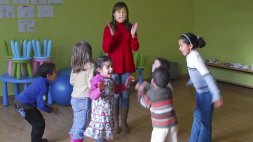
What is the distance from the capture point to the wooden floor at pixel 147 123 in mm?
3500

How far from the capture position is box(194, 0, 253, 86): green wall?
18.6ft

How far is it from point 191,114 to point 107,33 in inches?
65.6

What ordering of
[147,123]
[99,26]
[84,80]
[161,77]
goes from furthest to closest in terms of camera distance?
[99,26] < [147,123] < [84,80] < [161,77]

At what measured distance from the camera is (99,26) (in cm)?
539

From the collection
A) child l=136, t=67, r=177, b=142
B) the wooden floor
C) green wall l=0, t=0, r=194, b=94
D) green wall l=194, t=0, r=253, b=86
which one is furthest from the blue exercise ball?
green wall l=194, t=0, r=253, b=86

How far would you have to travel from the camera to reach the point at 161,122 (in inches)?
97.4

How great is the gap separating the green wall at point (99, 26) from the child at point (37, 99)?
72.5 inches

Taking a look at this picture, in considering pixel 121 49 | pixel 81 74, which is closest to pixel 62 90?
pixel 121 49

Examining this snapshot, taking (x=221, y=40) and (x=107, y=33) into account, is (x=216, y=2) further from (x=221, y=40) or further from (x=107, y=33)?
(x=107, y=33)

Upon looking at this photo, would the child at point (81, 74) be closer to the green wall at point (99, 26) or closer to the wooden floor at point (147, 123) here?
the wooden floor at point (147, 123)

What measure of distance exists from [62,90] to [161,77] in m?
2.28

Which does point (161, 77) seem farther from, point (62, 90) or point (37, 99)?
point (62, 90)

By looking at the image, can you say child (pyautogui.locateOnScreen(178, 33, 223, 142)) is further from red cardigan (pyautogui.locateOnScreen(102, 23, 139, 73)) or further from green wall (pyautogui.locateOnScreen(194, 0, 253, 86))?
green wall (pyautogui.locateOnScreen(194, 0, 253, 86))

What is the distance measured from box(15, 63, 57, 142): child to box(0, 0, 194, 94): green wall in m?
1.84
